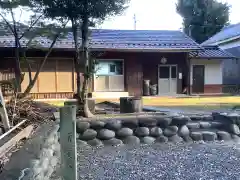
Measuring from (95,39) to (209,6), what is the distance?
17629 millimetres

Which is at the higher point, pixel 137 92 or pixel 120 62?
pixel 120 62

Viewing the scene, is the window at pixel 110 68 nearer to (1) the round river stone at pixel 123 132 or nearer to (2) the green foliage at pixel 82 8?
(2) the green foliage at pixel 82 8

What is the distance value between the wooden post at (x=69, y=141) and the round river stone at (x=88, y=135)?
4516 millimetres

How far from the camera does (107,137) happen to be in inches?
298

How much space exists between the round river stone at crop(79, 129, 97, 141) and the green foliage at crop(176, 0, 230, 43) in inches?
1073

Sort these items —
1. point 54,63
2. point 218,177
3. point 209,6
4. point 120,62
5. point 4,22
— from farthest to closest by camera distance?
1. point 209,6
2. point 120,62
3. point 54,63
4. point 4,22
5. point 218,177

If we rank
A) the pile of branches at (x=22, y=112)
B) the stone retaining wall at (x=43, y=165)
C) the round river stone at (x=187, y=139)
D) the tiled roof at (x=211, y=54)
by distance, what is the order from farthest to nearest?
the tiled roof at (x=211, y=54) → the round river stone at (x=187, y=139) → the pile of branches at (x=22, y=112) → the stone retaining wall at (x=43, y=165)

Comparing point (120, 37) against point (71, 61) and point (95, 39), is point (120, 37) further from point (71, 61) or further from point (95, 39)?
point (71, 61)

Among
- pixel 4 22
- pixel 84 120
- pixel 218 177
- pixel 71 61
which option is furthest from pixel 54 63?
pixel 218 177

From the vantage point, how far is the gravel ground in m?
5.19

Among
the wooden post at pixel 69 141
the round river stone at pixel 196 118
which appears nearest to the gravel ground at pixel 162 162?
the round river stone at pixel 196 118

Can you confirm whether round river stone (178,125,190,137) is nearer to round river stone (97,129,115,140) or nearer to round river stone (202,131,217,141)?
round river stone (202,131,217,141)

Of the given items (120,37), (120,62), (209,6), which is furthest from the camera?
(209,6)

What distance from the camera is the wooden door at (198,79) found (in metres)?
19.5
